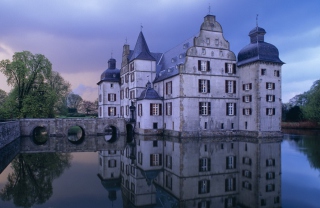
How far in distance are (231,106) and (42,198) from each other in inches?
1028

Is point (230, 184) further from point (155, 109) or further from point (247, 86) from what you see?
point (247, 86)

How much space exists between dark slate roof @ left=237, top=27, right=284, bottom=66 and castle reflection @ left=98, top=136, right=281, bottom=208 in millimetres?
14632

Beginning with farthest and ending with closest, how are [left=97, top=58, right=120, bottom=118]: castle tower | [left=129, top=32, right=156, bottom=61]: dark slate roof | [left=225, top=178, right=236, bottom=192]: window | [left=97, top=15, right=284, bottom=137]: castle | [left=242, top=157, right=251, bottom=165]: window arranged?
[left=97, top=58, right=120, bottom=118]: castle tower → [left=129, top=32, right=156, bottom=61]: dark slate roof → [left=97, top=15, right=284, bottom=137]: castle → [left=242, top=157, right=251, bottom=165]: window → [left=225, top=178, right=236, bottom=192]: window

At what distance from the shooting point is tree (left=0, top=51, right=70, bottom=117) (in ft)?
116

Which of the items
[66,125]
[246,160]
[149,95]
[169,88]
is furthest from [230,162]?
[66,125]

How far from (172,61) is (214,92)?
23.0 ft

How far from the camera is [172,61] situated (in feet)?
113

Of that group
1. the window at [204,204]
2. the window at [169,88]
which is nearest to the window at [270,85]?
the window at [169,88]

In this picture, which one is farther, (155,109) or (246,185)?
(155,109)

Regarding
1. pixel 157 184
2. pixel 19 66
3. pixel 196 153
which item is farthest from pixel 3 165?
pixel 19 66

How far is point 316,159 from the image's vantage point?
55.2 feet

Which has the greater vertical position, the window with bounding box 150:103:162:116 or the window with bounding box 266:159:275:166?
the window with bounding box 150:103:162:116

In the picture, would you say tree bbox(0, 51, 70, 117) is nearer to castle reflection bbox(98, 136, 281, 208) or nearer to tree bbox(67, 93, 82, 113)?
castle reflection bbox(98, 136, 281, 208)

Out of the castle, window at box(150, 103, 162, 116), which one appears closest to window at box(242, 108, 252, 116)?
the castle
